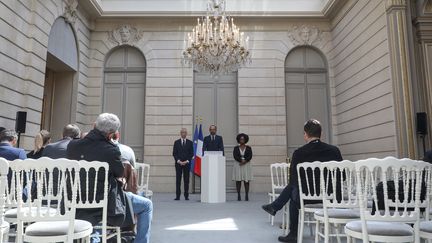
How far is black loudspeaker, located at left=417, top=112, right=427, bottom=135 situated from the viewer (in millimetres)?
5188

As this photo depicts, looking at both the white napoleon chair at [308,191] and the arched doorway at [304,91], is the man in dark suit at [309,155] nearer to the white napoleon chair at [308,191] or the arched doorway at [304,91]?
the white napoleon chair at [308,191]

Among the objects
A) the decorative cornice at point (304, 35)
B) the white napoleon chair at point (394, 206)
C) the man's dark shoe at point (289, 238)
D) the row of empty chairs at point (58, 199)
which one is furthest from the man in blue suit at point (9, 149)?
the decorative cornice at point (304, 35)

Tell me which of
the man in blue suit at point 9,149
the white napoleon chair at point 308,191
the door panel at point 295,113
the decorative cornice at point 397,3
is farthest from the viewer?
the door panel at point 295,113

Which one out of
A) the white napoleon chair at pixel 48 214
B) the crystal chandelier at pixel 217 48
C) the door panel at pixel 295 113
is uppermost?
the crystal chandelier at pixel 217 48

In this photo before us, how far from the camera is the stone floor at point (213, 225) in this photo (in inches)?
130

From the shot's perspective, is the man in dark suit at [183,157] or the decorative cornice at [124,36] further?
the decorative cornice at [124,36]

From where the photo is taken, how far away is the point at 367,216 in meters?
1.97

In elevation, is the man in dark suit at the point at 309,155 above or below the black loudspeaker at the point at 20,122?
below

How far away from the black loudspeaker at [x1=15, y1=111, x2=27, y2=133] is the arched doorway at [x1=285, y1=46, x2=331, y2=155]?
5952mm

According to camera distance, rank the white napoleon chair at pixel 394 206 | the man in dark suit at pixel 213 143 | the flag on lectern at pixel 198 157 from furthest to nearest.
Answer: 1. the flag on lectern at pixel 198 157
2. the man in dark suit at pixel 213 143
3. the white napoleon chair at pixel 394 206

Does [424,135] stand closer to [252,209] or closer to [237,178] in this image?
[252,209]

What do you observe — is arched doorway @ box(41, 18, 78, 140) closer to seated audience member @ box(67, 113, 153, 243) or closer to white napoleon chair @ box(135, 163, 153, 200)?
white napoleon chair @ box(135, 163, 153, 200)

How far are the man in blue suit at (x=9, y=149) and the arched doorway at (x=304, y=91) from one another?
6.57m

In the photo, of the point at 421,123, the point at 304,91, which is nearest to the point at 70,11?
the point at 304,91
